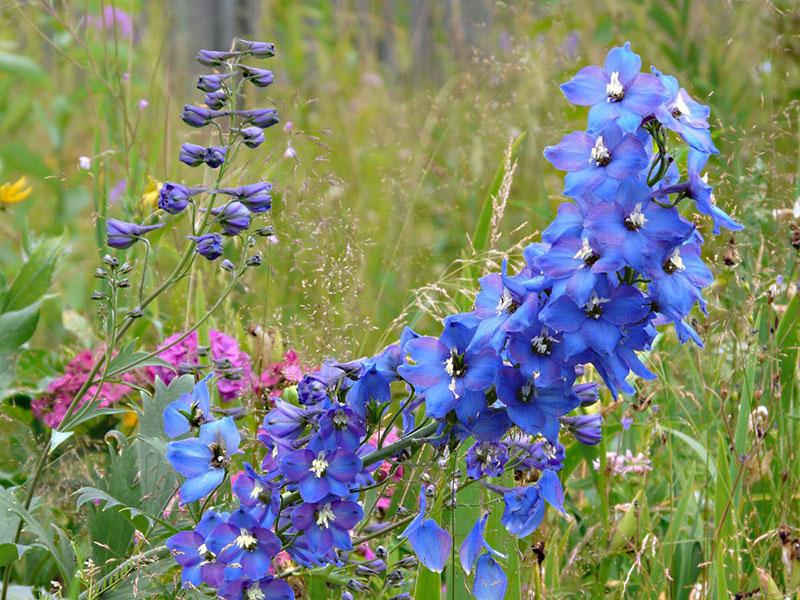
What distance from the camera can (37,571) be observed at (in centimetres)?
183

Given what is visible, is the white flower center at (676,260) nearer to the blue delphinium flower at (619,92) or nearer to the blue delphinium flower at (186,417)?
the blue delphinium flower at (619,92)

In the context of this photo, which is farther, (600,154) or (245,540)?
(245,540)

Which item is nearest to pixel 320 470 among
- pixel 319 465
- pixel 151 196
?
pixel 319 465

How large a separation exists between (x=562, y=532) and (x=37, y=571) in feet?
3.05

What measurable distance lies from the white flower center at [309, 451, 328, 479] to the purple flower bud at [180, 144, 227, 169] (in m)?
0.40

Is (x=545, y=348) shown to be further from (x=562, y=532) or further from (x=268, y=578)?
(x=562, y=532)

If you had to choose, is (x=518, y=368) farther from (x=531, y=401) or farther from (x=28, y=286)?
(x=28, y=286)

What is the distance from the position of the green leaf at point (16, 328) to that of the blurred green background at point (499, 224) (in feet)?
0.37

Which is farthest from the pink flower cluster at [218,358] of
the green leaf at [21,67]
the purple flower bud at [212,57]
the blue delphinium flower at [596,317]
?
the green leaf at [21,67]

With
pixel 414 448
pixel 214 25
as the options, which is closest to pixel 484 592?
pixel 414 448

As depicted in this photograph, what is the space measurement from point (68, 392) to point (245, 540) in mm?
906

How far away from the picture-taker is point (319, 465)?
3.79 feet

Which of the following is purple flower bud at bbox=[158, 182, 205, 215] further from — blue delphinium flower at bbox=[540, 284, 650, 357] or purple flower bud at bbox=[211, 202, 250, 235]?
blue delphinium flower at bbox=[540, 284, 650, 357]

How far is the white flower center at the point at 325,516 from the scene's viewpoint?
1.18 meters
